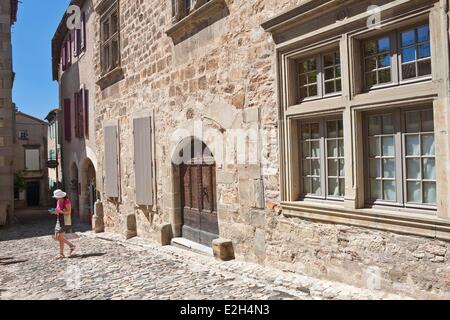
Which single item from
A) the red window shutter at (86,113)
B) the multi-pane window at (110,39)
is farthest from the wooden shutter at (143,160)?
the red window shutter at (86,113)

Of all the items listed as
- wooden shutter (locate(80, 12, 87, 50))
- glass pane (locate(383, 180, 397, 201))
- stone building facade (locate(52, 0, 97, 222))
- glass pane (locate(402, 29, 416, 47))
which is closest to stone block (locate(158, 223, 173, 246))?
glass pane (locate(383, 180, 397, 201))

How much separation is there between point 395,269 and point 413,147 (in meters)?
1.03

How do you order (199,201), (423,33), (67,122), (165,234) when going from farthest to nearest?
(67,122)
(165,234)
(199,201)
(423,33)

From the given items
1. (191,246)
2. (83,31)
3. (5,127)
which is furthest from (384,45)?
(5,127)

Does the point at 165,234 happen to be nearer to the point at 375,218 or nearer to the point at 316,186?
the point at 316,186

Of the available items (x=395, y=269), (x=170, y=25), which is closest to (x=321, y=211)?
(x=395, y=269)

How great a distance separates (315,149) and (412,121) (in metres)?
1.13

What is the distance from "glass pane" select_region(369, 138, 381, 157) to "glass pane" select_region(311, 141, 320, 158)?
64 cm

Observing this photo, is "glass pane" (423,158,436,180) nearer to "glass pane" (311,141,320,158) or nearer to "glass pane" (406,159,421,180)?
"glass pane" (406,159,421,180)

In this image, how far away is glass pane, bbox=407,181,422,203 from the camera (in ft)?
11.0

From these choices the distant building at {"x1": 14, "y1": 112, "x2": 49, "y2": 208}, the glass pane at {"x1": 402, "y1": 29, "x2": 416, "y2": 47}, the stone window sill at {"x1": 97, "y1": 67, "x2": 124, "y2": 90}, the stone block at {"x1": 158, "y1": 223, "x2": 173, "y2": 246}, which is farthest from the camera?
the distant building at {"x1": 14, "y1": 112, "x2": 49, "y2": 208}

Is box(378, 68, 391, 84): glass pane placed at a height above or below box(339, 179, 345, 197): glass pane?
above

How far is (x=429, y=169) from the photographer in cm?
329

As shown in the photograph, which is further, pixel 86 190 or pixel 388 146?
pixel 86 190
